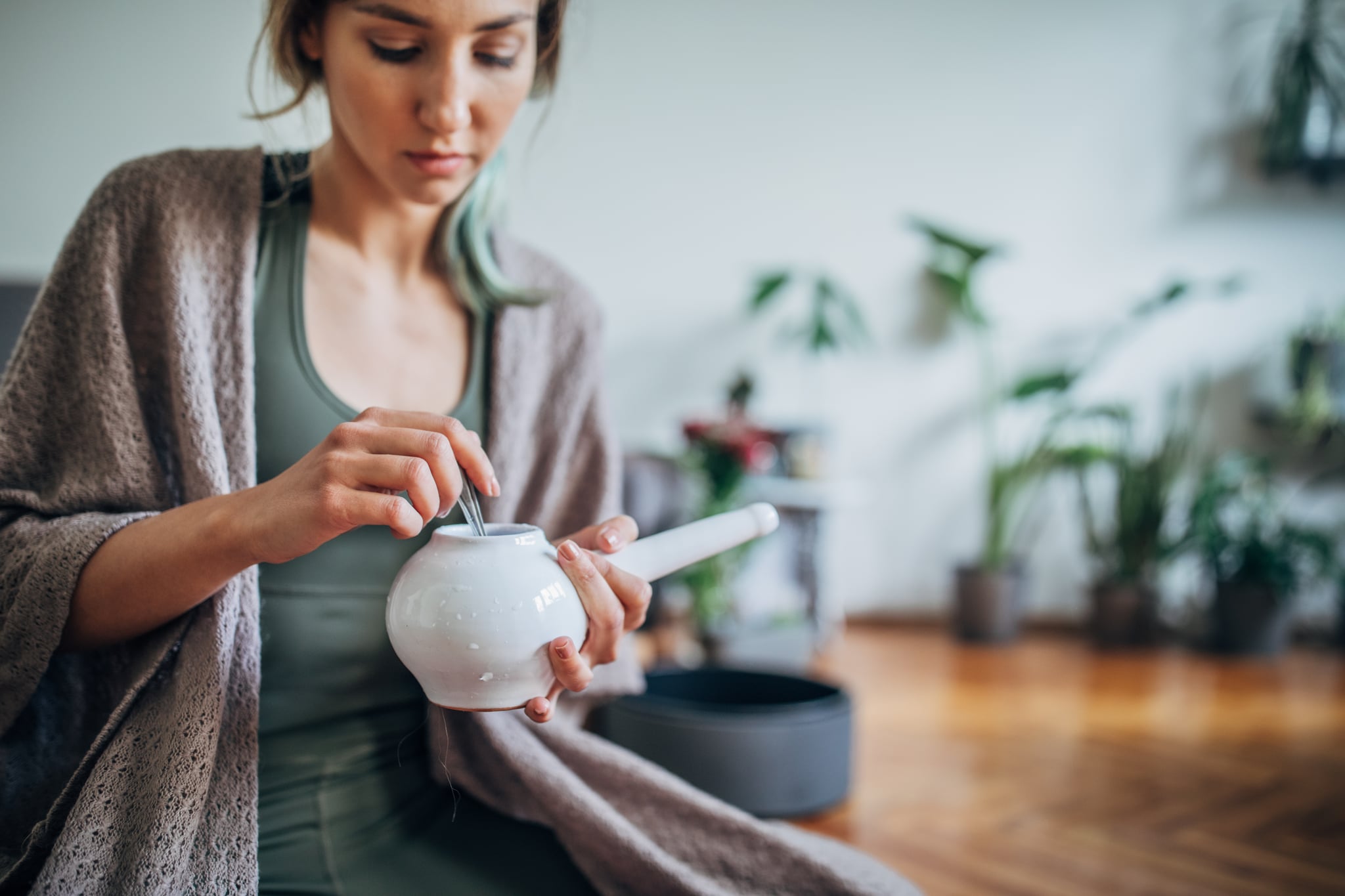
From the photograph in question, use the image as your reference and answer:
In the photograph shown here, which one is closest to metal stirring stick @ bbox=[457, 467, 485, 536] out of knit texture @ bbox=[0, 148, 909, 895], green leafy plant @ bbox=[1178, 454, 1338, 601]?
knit texture @ bbox=[0, 148, 909, 895]

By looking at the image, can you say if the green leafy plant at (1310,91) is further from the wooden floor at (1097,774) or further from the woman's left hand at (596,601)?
the woman's left hand at (596,601)

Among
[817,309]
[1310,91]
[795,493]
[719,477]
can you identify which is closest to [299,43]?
[719,477]

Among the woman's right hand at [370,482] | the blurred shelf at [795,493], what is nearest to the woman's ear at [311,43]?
the woman's right hand at [370,482]

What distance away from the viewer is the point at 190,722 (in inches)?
24.9

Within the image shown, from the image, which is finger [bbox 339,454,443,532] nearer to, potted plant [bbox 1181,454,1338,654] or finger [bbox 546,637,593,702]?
finger [bbox 546,637,593,702]

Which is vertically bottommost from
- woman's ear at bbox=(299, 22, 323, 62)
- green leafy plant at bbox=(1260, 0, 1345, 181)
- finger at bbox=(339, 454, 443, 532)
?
finger at bbox=(339, 454, 443, 532)

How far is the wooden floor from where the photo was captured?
5.08 feet

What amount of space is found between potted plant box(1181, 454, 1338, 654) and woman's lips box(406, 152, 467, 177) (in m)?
3.21

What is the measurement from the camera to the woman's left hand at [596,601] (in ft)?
2.03

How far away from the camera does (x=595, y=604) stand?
64 cm

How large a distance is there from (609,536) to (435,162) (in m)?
0.30

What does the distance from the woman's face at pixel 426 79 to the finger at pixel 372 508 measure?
30 cm

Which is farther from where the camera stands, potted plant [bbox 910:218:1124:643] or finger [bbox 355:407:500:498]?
potted plant [bbox 910:218:1124:643]

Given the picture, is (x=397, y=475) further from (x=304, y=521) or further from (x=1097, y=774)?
(x=1097, y=774)
